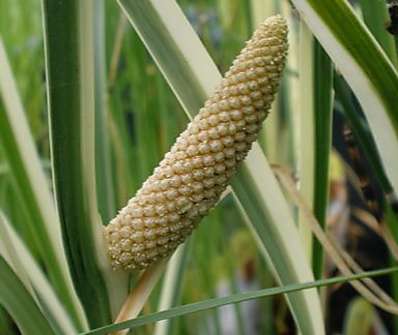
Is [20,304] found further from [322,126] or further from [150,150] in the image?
[150,150]

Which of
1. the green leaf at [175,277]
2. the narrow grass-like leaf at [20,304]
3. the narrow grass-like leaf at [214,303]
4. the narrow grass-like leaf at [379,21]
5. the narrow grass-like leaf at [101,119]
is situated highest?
the narrow grass-like leaf at [101,119]

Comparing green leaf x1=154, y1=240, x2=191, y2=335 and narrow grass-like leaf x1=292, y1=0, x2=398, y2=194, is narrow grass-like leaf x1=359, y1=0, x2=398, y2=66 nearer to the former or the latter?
narrow grass-like leaf x1=292, y1=0, x2=398, y2=194

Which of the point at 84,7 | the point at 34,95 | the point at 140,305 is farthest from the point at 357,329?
the point at 84,7

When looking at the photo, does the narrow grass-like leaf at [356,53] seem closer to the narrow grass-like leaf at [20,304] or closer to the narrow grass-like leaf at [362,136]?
the narrow grass-like leaf at [362,136]

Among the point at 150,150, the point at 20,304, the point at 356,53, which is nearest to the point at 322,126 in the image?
the point at 356,53

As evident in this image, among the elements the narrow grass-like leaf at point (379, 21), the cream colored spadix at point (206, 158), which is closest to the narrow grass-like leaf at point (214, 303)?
the cream colored spadix at point (206, 158)
